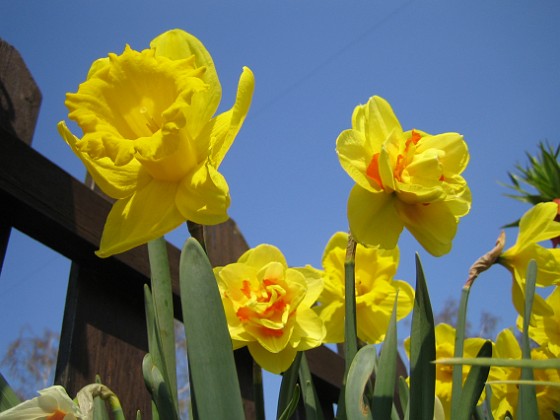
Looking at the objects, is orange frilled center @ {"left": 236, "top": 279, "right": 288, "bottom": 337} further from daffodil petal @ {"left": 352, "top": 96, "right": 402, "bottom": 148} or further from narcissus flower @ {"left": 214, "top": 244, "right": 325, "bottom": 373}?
daffodil petal @ {"left": 352, "top": 96, "right": 402, "bottom": 148}

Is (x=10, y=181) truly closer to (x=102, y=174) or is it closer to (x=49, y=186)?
(x=49, y=186)

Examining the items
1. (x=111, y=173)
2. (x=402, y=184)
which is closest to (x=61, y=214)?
(x=111, y=173)

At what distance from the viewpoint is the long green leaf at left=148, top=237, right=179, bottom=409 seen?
725 millimetres

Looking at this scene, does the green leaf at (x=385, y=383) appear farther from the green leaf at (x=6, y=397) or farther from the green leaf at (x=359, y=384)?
the green leaf at (x=6, y=397)

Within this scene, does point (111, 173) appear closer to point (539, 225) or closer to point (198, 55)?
point (198, 55)

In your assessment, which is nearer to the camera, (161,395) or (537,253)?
(161,395)

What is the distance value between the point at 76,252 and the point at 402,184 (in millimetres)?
845

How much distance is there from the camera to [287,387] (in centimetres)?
84

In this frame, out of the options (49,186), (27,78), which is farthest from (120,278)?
(27,78)

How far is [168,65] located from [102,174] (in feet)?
0.50

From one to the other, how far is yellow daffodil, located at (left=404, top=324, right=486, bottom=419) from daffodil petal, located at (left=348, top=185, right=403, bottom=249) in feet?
0.92

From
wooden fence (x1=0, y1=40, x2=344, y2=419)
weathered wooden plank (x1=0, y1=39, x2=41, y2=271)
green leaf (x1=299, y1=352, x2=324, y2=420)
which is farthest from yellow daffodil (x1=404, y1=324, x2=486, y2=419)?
weathered wooden plank (x1=0, y1=39, x2=41, y2=271)

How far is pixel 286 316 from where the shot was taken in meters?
0.79

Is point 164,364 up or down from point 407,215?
down
